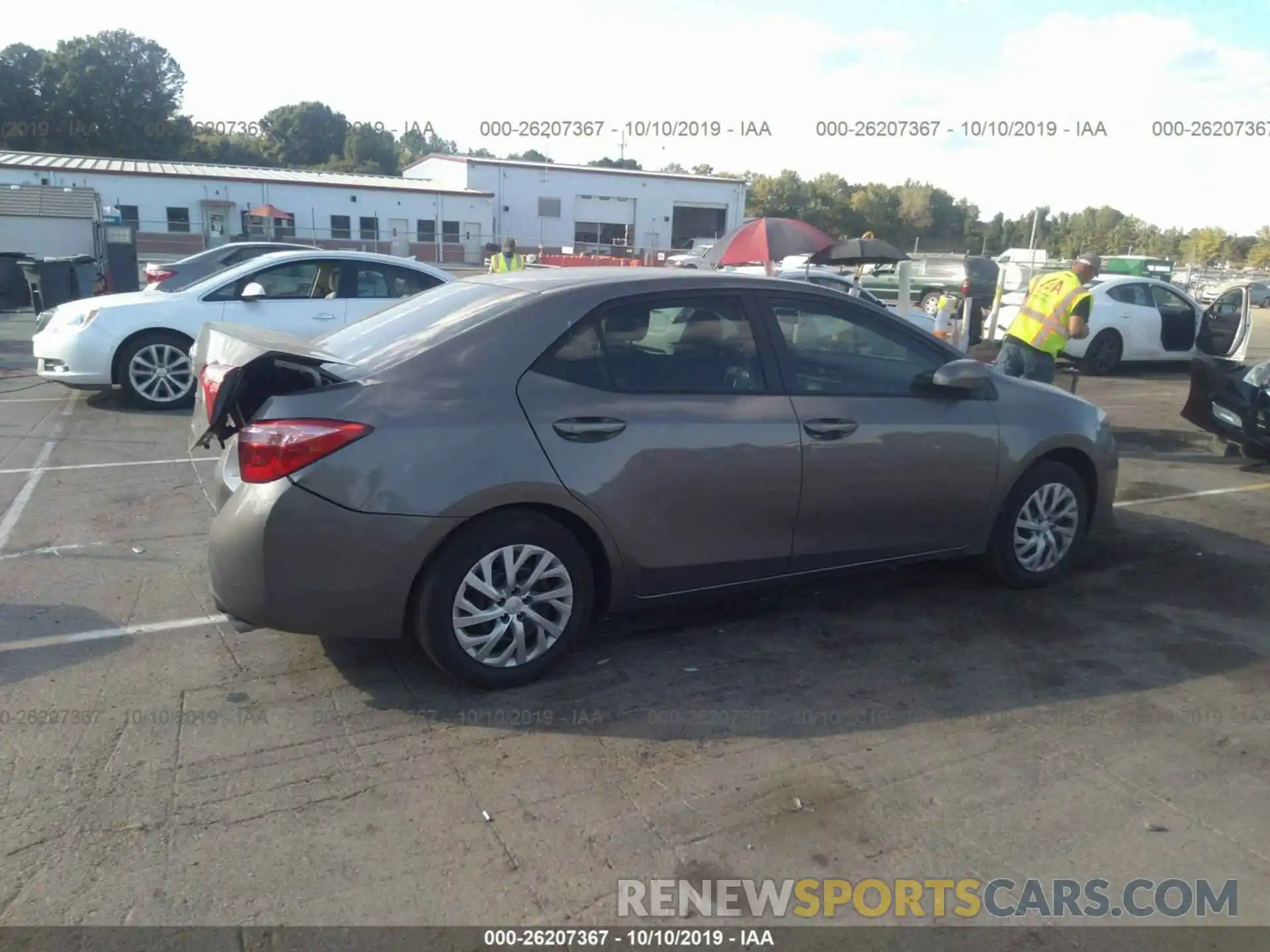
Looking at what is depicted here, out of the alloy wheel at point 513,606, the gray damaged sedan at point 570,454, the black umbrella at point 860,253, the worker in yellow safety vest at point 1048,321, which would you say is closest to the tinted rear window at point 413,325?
the gray damaged sedan at point 570,454

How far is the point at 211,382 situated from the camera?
3.97m

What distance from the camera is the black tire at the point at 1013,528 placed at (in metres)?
5.19

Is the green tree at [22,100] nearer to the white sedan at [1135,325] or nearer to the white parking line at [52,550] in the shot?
the white sedan at [1135,325]

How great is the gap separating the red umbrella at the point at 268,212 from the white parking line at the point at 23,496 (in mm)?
33410

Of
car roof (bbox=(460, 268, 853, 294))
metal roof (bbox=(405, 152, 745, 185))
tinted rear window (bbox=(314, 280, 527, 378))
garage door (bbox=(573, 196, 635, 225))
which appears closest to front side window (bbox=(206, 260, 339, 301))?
tinted rear window (bbox=(314, 280, 527, 378))

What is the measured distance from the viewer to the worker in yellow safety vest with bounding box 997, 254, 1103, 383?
8.50 metres

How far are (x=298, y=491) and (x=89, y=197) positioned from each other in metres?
21.7

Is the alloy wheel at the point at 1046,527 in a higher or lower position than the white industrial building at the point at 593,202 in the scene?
lower

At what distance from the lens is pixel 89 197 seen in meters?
21.4

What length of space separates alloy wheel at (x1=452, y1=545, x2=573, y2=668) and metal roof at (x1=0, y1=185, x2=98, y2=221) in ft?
67.4

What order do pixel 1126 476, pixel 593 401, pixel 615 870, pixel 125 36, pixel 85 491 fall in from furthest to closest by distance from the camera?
pixel 125 36 < pixel 1126 476 < pixel 85 491 < pixel 593 401 < pixel 615 870

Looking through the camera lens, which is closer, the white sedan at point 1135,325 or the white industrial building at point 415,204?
the white sedan at point 1135,325
